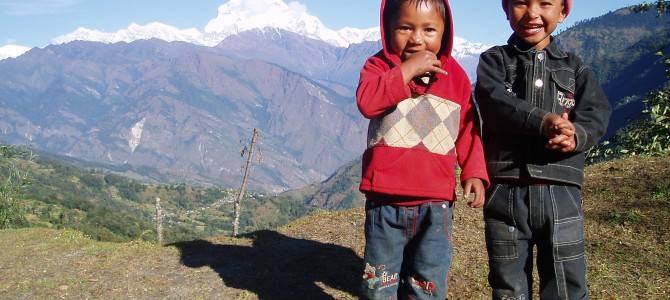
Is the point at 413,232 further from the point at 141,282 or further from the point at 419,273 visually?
the point at 141,282

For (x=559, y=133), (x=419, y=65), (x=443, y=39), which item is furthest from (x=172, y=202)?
(x=559, y=133)

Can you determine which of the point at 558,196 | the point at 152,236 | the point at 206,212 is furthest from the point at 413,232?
the point at 206,212

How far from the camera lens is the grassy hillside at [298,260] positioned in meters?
5.01

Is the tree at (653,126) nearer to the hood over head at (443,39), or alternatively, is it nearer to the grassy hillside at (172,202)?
the hood over head at (443,39)

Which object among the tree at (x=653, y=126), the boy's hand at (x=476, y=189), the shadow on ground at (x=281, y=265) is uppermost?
the tree at (x=653, y=126)

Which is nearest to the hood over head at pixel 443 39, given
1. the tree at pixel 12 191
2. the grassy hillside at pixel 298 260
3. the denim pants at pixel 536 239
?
the denim pants at pixel 536 239

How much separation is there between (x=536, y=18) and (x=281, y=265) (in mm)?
3860

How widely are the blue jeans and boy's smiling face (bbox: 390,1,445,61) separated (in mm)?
901

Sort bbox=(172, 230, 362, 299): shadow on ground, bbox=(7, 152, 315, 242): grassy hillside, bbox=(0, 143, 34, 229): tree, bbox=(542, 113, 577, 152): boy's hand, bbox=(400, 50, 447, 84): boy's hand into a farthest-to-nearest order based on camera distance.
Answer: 1. bbox=(7, 152, 315, 242): grassy hillside
2. bbox=(0, 143, 34, 229): tree
3. bbox=(172, 230, 362, 299): shadow on ground
4. bbox=(400, 50, 447, 84): boy's hand
5. bbox=(542, 113, 577, 152): boy's hand

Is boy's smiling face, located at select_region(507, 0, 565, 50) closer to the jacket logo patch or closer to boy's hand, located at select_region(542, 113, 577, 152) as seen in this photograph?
the jacket logo patch

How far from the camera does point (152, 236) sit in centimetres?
5494

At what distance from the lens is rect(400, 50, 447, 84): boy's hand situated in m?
2.84

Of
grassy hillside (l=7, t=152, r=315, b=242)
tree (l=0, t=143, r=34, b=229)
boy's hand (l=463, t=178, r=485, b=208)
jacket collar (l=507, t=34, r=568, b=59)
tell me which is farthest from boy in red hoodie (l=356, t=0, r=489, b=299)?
grassy hillside (l=7, t=152, r=315, b=242)

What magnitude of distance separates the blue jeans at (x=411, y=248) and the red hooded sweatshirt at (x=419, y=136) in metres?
0.08
